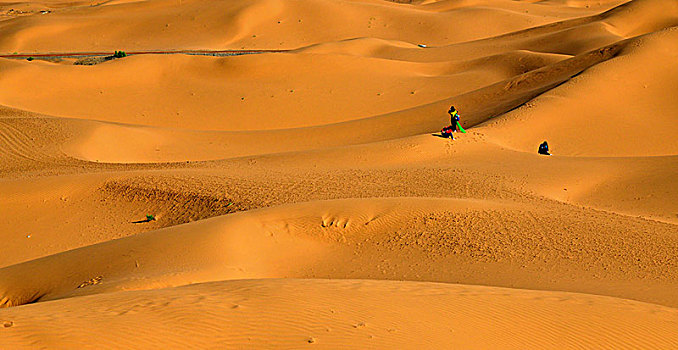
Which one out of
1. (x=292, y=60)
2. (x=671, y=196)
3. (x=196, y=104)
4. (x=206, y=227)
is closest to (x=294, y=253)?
(x=206, y=227)

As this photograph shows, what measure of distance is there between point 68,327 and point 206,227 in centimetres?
517

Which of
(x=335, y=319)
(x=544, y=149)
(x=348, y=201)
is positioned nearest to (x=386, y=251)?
(x=348, y=201)

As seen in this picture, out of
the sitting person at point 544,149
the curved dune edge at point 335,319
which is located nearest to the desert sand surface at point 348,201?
the curved dune edge at point 335,319

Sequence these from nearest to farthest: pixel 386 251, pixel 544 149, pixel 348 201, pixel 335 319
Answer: pixel 335 319
pixel 386 251
pixel 348 201
pixel 544 149

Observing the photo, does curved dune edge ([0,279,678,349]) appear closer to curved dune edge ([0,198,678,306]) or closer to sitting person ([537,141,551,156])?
curved dune edge ([0,198,678,306])

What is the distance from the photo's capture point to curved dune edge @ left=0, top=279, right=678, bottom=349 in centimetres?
567

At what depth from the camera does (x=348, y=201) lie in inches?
472

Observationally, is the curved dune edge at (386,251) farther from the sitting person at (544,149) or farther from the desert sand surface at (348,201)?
the sitting person at (544,149)

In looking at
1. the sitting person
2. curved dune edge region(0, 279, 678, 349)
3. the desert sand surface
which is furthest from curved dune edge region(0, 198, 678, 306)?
the sitting person

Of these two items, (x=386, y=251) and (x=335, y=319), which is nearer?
A: (x=335, y=319)

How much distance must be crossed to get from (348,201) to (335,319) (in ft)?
19.1

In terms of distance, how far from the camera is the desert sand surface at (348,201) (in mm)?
6465

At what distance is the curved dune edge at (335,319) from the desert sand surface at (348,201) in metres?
0.03

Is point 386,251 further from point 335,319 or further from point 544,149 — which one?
point 544,149
